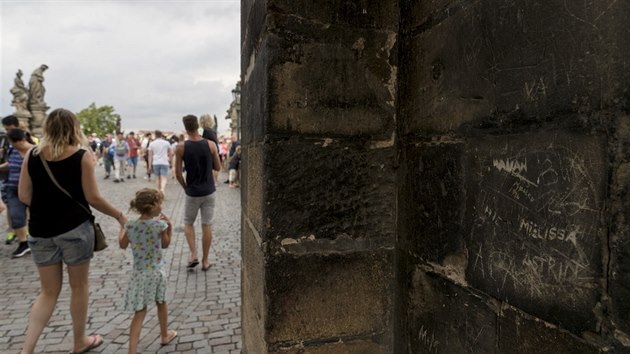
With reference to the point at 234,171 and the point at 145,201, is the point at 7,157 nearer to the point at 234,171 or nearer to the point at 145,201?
the point at 145,201

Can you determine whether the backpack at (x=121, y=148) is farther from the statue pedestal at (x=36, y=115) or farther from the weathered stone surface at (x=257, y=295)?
the weathered stone surface at (x=257, y=295)

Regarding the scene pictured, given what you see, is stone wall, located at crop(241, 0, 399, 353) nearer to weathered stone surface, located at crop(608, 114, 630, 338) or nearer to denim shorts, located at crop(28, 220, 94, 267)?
weathered stone surface, located at crop(608, 114, 630, 338)

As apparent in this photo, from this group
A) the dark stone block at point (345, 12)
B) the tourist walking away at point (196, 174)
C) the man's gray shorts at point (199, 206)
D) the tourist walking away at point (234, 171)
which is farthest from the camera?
the tourist walking away at point (234, 171)

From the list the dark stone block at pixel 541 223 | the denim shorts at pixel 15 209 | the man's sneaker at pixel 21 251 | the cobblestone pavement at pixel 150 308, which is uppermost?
the dark stone block at pixel 541 223

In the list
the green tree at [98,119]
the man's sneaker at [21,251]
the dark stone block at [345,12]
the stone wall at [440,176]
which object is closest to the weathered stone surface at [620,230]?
the stone wall at [440,176]

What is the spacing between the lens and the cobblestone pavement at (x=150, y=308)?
3.56 meters

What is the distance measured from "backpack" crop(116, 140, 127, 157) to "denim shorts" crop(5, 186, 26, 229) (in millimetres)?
9496

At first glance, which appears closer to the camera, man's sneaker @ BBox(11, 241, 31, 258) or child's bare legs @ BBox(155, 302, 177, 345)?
child's bare legs @ BBox(155, 302, 177, 345)

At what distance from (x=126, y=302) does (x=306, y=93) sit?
256 centimetres

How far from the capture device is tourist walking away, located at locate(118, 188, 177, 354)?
323 centimetres

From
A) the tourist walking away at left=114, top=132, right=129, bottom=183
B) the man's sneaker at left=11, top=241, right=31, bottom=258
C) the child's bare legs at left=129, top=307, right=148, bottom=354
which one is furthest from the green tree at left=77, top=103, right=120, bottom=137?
the child's bare legs at left=129, top=307, right=148, bottom=354

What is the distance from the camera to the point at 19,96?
83.9 feet

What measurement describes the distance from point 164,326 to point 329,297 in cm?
247

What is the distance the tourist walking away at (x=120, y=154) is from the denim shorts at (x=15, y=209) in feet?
31.2
